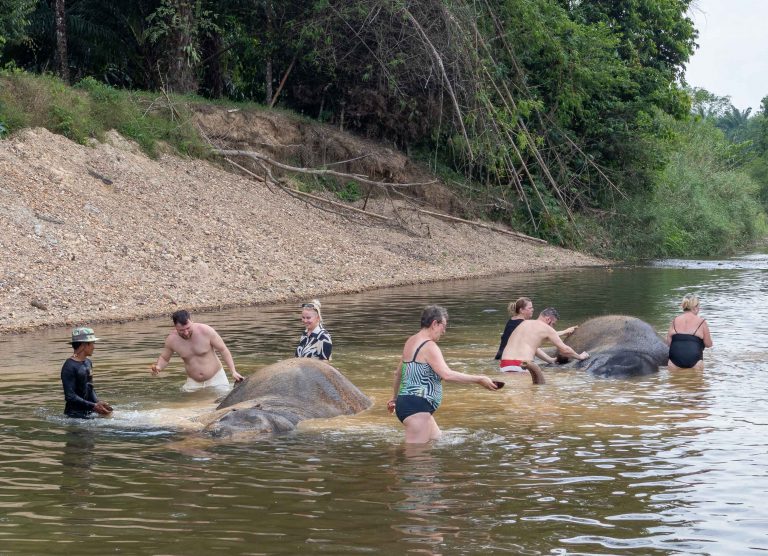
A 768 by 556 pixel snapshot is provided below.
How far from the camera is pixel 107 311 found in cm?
1861

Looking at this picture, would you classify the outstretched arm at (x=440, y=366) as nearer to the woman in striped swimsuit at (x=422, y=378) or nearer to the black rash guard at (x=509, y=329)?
the woman in striped swimsuit at (x=422, y=378)

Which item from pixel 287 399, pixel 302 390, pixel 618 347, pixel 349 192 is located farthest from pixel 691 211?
pixel 287 399

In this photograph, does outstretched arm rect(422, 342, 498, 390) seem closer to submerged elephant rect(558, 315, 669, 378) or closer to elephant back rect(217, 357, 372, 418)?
elephant back rect(217, 357, 372, 418)

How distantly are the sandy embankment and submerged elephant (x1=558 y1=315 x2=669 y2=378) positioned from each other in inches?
326

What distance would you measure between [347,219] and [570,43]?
1218cm

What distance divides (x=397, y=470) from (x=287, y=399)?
2533 mm

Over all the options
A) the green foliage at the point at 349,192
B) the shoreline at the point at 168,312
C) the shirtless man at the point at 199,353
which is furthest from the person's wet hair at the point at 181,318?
the green foliage at the point at 349,192

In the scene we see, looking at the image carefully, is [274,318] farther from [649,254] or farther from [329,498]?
[649,254]

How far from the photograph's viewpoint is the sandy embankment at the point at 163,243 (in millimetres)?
19188

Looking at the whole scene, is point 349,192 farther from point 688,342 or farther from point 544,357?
point 688,342

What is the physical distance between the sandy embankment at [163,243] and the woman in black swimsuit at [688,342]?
9597mm

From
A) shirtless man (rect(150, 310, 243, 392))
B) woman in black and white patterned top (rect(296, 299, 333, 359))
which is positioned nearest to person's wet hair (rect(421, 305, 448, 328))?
woman in black and white patterned top (rect(296, 299, 333, 359))

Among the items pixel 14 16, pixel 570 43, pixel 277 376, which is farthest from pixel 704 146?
pixel 277 376

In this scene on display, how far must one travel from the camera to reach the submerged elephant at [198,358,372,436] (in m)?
9.68
